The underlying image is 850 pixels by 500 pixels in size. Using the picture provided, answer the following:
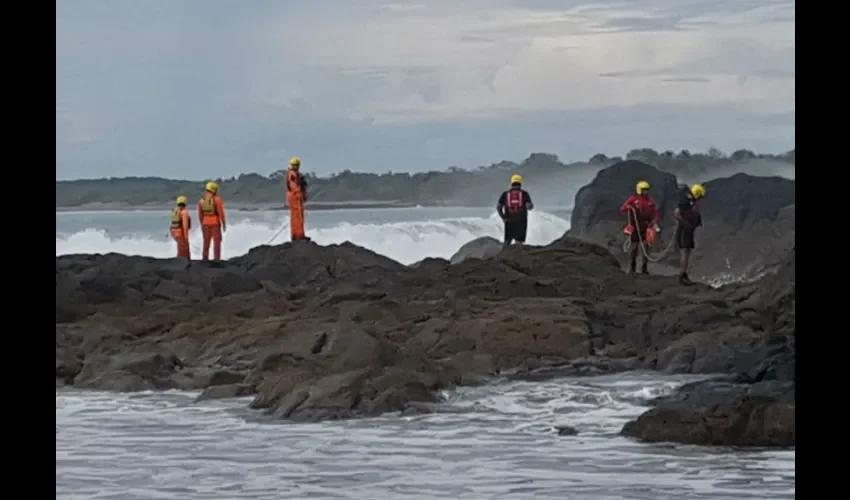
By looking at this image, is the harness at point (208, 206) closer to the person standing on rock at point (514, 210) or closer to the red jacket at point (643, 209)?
the person standing on rock at point (514, 210)

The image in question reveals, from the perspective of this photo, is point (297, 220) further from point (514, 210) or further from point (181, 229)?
point (514, 210)

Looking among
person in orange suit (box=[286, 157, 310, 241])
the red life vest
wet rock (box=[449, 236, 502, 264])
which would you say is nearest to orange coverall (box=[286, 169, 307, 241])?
person in orange suit (box=[286, 157, 310, 241])

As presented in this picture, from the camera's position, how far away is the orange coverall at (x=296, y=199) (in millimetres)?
13102

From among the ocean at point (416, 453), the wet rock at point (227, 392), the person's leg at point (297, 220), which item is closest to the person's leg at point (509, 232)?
the person's leg at point (297, 220)

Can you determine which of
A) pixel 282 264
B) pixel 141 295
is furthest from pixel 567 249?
pixel 141 295

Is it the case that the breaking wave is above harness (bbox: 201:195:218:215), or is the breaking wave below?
below

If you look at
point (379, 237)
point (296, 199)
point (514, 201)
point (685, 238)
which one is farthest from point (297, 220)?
point (379, 237)

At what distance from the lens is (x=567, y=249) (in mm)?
13086

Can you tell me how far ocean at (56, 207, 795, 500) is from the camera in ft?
21.8

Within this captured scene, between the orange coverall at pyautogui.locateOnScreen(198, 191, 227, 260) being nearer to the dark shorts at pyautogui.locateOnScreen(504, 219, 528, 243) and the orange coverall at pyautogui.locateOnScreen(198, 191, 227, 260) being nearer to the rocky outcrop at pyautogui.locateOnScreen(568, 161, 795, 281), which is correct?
the dark shorts at pyautogui.locateOnScreen(504, 219, 528, 243)

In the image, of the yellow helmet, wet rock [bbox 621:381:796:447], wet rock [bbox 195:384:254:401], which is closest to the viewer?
wet rock [bbox 621:381:796:447]

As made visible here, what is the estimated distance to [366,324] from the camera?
10016mm
